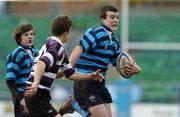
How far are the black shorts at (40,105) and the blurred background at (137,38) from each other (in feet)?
38.1

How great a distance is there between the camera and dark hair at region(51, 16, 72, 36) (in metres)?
8.64

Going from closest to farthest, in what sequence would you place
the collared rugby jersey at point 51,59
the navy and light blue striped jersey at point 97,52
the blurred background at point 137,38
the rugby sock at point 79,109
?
1. the collared rugby jersey at point 51,59
2. the navy and light blue striped jersey at point 97,52
3. the rugby sock at point 79,109
4. the blurred background at point 137,38

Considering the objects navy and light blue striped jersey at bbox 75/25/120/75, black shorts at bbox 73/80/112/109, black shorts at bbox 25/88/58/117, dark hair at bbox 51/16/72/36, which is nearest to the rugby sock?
black shorts at bbox 73/80/112/109

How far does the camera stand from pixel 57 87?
68.8 ft

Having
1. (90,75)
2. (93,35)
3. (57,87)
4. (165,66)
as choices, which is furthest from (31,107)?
(165,66)

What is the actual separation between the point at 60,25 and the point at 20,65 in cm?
110

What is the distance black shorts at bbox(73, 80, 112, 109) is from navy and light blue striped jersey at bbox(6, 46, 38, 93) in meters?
0.68

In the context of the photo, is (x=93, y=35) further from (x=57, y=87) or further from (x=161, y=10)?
(x=161, y=10)

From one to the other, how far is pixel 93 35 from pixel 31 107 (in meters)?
1.40

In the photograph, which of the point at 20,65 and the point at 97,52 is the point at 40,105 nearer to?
the point at 20,65

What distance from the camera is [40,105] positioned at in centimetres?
866

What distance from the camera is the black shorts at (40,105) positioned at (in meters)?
8.64

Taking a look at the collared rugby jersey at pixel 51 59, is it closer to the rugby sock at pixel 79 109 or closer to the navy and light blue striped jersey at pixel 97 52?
the navy and light blue striped jersey at pixel 97 52

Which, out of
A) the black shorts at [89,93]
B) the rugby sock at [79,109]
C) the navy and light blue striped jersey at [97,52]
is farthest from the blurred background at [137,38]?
the navy and light blue striped jersey at [97,52]
